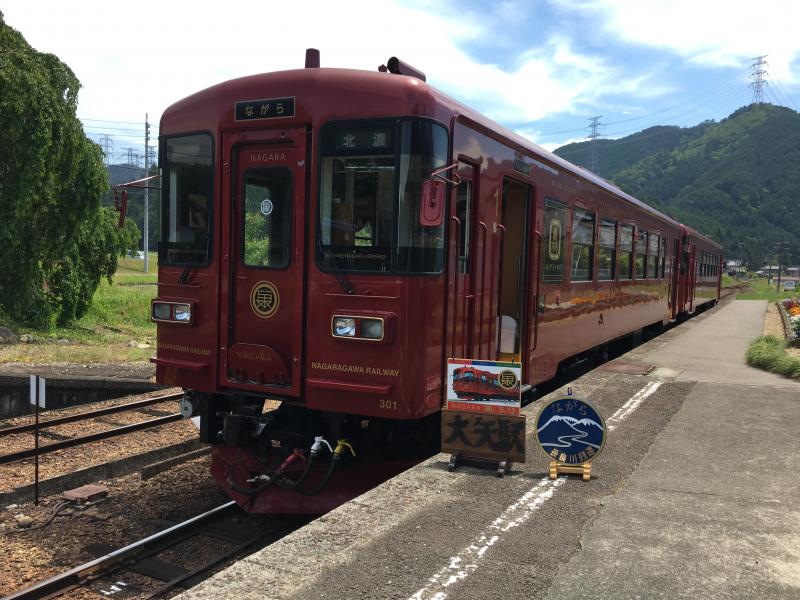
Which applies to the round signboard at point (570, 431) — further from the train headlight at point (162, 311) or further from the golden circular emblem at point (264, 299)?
the train headlight at point (162, 311)

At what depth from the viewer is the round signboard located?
470 cm

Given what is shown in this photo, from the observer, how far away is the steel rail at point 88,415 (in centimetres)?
801

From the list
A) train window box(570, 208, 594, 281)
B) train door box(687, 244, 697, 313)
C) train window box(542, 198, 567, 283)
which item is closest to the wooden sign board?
train window box(542, 198, 567, 283)

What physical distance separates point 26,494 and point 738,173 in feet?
593

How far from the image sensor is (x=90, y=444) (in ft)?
25.2

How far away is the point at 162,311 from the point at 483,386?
281 centimetres

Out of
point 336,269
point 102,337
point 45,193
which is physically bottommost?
point 102,337

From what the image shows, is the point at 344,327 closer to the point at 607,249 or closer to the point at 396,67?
the point at 396,67

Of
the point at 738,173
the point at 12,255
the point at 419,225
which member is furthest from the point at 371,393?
the point at 738,173

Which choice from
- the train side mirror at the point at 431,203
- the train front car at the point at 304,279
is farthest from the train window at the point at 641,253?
the train side mirror at the point at 431,203

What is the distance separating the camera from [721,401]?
24.7 ft

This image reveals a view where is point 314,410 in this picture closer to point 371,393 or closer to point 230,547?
point 371,393

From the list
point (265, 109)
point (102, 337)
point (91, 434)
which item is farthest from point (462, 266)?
point (102, 337)

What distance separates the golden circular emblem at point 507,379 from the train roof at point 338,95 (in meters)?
1.89
